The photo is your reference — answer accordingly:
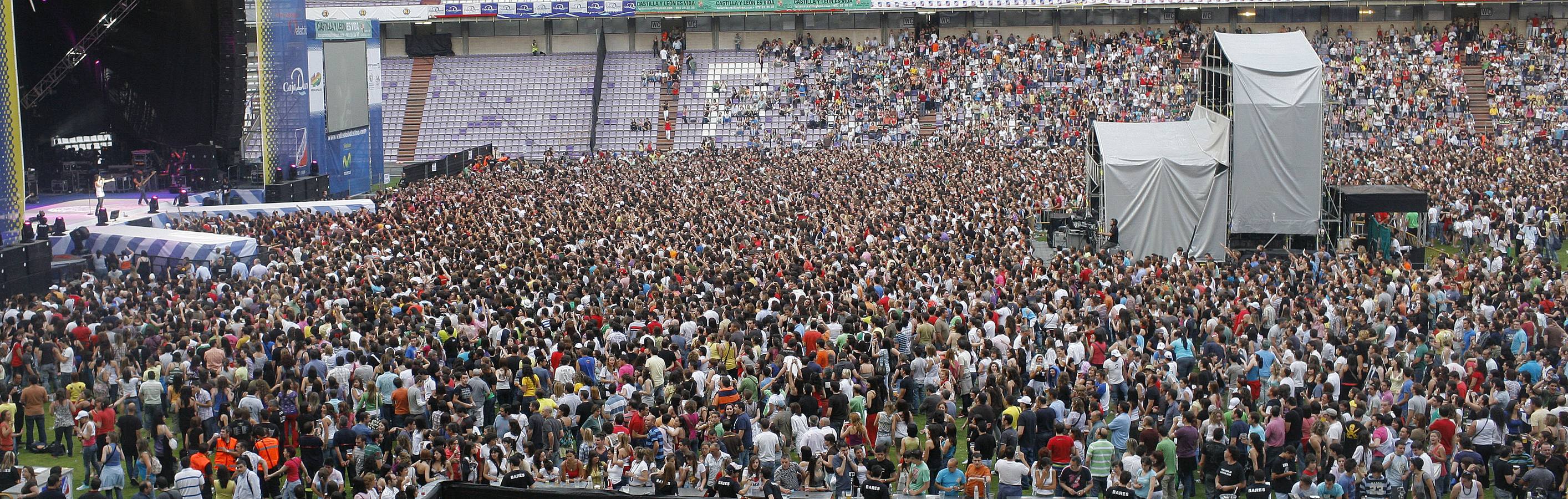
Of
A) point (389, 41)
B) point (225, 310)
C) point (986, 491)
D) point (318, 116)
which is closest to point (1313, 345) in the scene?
point (986, 491)

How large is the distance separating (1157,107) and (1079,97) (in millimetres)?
2408

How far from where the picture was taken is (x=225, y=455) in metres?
11.7

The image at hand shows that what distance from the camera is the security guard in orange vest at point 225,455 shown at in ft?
37.8

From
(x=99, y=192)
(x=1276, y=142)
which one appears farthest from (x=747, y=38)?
(x=1276, y=142)

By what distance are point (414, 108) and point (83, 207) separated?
17.5m

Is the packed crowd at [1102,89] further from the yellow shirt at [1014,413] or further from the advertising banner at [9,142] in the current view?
the yellow shirt at [1014,413]

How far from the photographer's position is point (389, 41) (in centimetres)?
5094

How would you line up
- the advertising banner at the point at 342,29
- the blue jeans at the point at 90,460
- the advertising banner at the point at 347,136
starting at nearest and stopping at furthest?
the blue jeans at the point at 90,460 < the advertising banner at the point at 347,136 < the advertising banner at the point at 342,29

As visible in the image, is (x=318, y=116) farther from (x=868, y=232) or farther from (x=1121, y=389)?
(x=1121, y=389)

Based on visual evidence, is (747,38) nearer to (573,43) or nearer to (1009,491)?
(573,43)

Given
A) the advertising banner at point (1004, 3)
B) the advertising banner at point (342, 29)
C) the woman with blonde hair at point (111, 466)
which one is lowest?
the woman with blonde hair at point (111, 466)

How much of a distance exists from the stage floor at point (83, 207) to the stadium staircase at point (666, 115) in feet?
54.0

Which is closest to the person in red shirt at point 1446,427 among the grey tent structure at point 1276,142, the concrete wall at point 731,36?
the grey tent structure at point 1276,142

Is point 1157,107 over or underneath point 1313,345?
over
